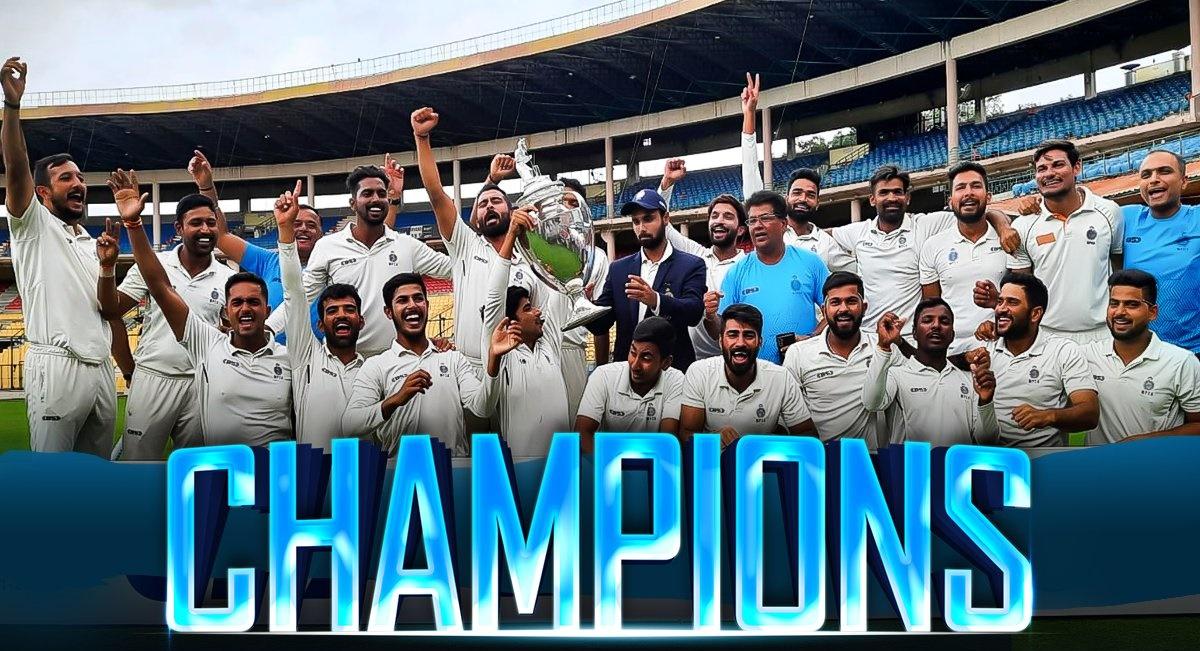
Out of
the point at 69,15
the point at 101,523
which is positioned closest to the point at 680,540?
the point at 101,523

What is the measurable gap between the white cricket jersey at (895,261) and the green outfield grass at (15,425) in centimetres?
517

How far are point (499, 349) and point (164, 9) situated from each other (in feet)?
14.2

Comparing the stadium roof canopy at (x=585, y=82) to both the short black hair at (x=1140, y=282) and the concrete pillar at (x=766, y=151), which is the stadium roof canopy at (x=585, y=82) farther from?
the short black hair at (x=1140, y=282)

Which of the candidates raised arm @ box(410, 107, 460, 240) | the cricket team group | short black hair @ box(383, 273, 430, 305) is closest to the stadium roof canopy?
the cricket team group

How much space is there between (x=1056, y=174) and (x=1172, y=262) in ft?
2.28

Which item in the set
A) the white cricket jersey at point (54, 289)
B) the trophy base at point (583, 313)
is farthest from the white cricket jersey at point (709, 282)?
the white cricket jersey at point (54, 289)

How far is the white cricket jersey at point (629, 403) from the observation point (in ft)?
13.6

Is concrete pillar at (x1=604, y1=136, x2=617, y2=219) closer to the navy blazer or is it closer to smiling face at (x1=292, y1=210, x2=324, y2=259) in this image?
smiling face at (x1=292, y1=210, x2=324, y2=259)

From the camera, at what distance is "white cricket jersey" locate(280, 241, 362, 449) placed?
4184 mm

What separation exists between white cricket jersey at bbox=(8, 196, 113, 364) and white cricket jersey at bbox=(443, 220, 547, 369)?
63.3 inches

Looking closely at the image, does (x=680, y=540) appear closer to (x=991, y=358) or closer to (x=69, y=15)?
(x=991, y=358)

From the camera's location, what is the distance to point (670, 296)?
4.60 m

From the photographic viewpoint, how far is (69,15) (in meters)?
5.98

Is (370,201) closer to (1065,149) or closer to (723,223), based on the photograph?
(723,223)
